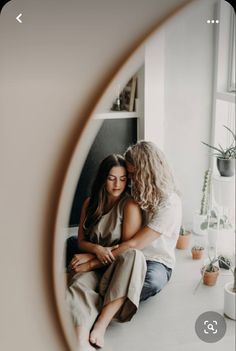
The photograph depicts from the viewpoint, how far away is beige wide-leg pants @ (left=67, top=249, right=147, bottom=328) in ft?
2.57

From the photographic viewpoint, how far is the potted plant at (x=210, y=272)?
31.5 inches

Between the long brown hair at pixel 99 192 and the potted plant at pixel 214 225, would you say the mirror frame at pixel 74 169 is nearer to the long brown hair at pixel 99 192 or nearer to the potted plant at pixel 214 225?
the long brown hair at pixel 99 192

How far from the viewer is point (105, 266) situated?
0.79m

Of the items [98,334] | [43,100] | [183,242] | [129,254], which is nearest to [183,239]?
[183,242]

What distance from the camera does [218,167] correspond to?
0.79 meters

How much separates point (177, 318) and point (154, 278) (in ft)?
0.29

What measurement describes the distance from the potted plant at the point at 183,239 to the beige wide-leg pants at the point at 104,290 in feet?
0.25

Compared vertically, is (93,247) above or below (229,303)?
above

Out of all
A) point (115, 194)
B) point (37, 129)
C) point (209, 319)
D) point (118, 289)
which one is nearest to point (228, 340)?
point (209, 319)

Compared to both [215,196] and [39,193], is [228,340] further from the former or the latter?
[39,193]

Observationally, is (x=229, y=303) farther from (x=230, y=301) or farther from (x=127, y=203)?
(x=127, y=203)

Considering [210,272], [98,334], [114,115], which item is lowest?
[98,334]

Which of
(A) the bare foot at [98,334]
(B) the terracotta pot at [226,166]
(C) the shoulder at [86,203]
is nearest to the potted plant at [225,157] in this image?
(B) the terracotta pot at [226,166]

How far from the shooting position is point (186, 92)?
2.50 ft
